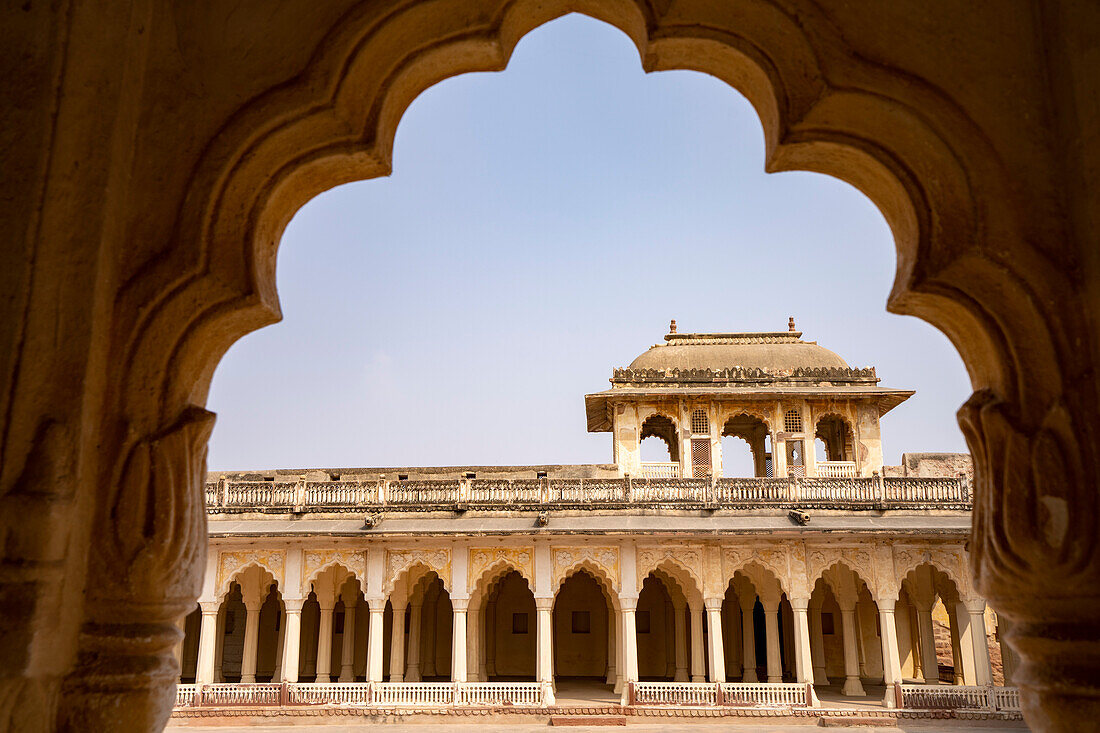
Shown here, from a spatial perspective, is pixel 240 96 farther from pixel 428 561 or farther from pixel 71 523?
pixel 428 561

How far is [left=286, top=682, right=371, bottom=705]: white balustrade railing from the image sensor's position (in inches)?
652

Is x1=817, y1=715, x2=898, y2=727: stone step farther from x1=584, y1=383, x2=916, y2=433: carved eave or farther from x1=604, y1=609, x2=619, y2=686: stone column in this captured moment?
x1=584, y1=383, x2=916, y2=433: carved eave

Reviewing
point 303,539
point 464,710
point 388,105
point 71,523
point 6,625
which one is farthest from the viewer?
point 303,539

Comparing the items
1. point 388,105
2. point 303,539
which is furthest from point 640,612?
point 388,105

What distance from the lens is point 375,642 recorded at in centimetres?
1753

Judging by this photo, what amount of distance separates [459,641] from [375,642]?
1708 mm

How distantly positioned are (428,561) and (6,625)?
16.5 metres

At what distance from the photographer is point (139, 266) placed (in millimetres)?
Result: 2268

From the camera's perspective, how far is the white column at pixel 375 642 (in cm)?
1716

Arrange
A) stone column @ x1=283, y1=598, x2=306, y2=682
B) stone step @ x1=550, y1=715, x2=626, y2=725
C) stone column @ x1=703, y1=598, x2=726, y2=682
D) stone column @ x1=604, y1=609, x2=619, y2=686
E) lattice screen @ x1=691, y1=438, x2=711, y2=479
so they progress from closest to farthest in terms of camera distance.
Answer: stone step @ x1=550, y1=715, x2=626, y2=725, stone column @ x1=703, y1=598, x2=726, y2=682, stone column @ x1=283, y1=598, x2=306, y2=682, stone column @ x1=604, y1=609, x2=619, y2=686, lattice screen @ x1=691, y1=438, x2=711, y2=479

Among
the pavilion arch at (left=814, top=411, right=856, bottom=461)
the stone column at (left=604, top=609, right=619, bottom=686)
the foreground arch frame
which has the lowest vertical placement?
the stone column at (left=604, top=609, right=619, bottom=686)

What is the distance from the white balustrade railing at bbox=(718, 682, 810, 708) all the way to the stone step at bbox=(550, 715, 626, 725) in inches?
76.2

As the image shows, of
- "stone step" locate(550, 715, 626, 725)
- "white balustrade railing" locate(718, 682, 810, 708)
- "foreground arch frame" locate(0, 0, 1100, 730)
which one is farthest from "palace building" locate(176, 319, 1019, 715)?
"foreground arch frame" locate(0, 0, 1100, 730)

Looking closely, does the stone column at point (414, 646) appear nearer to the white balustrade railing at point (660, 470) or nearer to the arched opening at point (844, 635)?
the white balustrade railing at point (660, 470)
